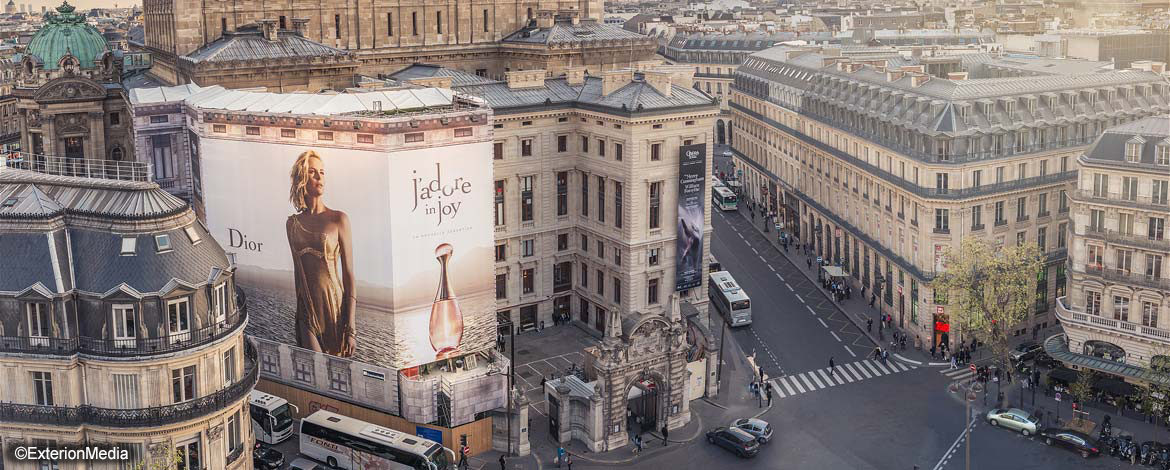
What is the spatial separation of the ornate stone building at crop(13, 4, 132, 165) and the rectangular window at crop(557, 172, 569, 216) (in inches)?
2018

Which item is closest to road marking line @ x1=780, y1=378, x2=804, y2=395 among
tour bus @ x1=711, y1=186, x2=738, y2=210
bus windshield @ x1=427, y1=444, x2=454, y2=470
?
bus windshield @ x1=427, y1=444, x2=454, y2=470

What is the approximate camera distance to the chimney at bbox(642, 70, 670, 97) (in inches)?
4651

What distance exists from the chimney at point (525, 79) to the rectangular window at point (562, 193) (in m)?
9.68

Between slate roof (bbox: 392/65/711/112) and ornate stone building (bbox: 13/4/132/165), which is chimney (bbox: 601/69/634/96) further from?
ornate stone building (bbox: 13/4/132/165)

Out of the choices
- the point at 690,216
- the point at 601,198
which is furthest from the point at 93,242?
the point at 690,216

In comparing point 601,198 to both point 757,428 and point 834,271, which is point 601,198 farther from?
point 757,428

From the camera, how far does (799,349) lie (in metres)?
123

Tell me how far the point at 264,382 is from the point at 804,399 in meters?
48.7

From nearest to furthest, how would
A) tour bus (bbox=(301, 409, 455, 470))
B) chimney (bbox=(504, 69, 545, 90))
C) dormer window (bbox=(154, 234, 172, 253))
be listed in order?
1. dormer window (bbox=(154, 234, 172, 253))
2. tour bus (bbox=(301, 409, 455, 470))
3. chimney (bbox=(504, 69, 545, 90))

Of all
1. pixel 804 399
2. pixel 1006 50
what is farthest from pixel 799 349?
pixel 1006 50

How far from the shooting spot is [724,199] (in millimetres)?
184625

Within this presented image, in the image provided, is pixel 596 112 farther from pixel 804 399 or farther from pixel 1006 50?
pixel 1006 50

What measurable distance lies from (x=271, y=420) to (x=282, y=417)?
129 cm

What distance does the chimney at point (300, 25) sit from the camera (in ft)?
430
